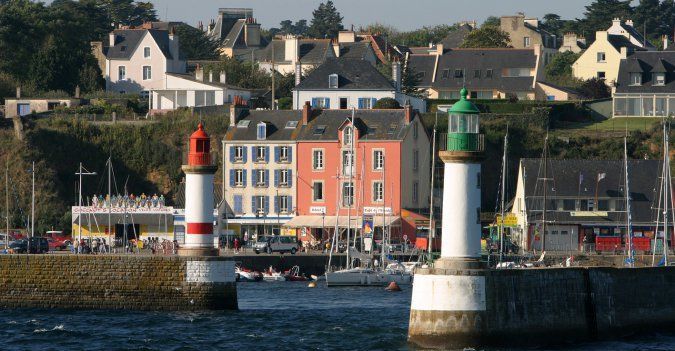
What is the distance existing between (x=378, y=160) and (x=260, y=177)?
6157 mm

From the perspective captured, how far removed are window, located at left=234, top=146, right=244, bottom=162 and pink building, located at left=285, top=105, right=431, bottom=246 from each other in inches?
113

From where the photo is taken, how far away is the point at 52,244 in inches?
2677

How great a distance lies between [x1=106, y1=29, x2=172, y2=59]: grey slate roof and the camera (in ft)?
328

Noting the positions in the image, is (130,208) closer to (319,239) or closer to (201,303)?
(319,239)

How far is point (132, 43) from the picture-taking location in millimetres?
101375

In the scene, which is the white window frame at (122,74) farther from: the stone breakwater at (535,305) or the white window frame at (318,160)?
the stone breakwater at (535,305)

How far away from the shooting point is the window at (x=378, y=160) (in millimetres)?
75625

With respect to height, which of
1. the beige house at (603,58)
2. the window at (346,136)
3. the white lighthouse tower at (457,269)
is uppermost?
the beige house at (603,58)

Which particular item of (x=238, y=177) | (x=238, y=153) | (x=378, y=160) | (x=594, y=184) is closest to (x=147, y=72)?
(x=238, y=153)

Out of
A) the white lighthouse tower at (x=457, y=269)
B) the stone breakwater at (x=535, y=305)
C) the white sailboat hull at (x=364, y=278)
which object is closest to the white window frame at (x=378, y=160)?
the white sailboat hull at (x=364, y=278)

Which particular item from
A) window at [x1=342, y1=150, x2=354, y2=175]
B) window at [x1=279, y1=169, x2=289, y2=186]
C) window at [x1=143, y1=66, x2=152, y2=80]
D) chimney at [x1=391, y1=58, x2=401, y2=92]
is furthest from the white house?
window at [x1=143, y1=66, x2=152, y2=80]

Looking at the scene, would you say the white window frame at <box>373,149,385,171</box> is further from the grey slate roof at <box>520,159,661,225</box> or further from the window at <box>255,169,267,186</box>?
the grey slate roof at <box>520,159,661,225</box>

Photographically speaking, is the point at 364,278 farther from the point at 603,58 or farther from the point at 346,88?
the point at 603,58

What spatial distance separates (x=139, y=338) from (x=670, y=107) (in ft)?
190
